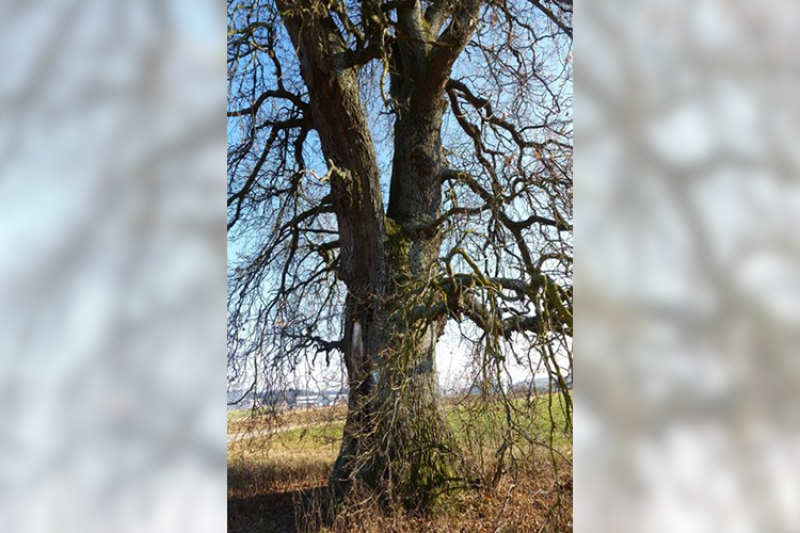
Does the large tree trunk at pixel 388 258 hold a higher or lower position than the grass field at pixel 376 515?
higher

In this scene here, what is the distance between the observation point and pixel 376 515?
2439 millimetres

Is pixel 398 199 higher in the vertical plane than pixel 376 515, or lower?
higher

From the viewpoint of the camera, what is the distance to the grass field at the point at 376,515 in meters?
2.30

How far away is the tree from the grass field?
0.09 m

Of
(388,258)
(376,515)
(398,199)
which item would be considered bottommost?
(376,515)

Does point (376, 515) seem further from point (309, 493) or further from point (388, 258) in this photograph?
point (388, 258)

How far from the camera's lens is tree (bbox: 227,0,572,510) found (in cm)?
241

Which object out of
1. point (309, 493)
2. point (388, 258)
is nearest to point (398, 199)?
point (388, 258)

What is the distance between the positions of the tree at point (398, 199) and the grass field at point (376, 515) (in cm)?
9

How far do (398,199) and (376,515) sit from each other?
121 cm
